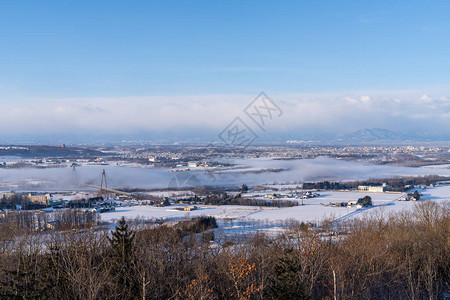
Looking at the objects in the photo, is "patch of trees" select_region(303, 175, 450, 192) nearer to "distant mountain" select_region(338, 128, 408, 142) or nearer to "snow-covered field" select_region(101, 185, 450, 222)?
"snow-covered field" select_region(101, 185, 450, 222)

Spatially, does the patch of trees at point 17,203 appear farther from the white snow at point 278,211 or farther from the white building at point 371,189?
the white building at point 371,189

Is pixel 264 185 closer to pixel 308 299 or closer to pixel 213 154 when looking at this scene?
pixel 213 154

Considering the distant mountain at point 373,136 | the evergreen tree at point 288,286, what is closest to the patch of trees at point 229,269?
the evergreen tree at point 288,286

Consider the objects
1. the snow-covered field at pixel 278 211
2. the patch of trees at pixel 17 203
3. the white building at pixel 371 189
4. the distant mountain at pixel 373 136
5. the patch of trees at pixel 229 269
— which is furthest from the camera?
the distant mountain at pixel 373 136

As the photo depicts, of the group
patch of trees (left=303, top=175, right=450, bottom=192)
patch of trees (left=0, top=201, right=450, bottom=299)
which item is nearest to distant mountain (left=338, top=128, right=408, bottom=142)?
patch of trees (left=303, top=175, right=450, bottom=192)

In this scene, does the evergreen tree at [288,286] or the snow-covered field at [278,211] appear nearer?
the evergreen tree at [288,286]

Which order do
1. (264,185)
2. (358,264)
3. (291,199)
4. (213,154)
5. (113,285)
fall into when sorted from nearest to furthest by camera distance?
(113,285) < (358,264) < (291,199) < (264,185) < (213,154)

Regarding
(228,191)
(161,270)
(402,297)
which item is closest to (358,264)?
(402,297)
